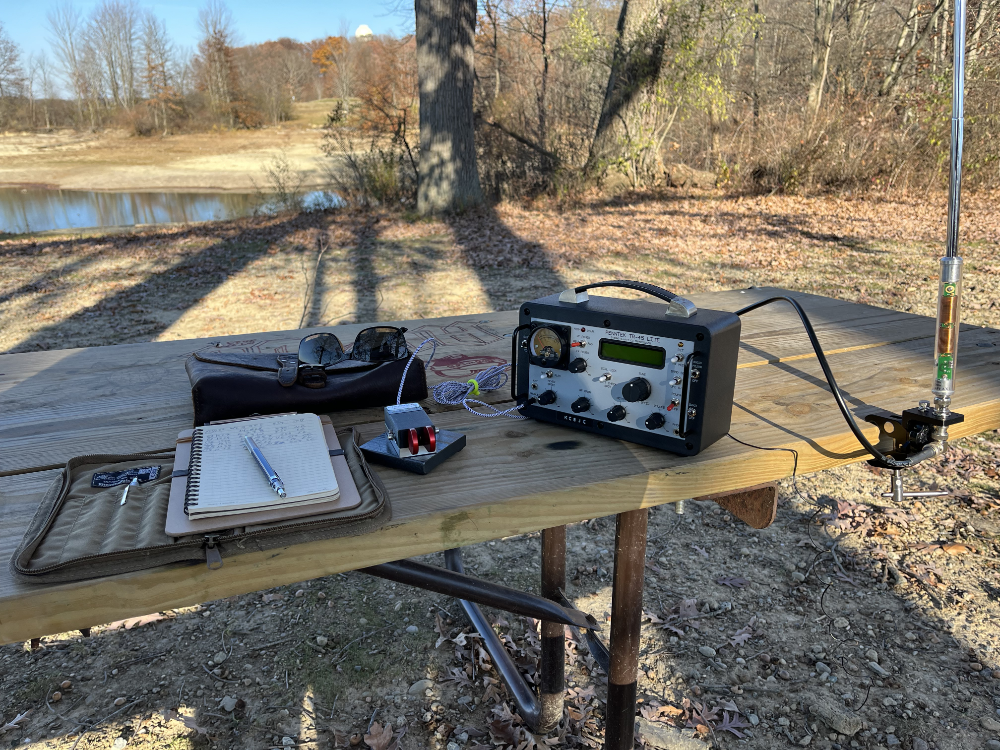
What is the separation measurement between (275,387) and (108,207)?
22.7 m

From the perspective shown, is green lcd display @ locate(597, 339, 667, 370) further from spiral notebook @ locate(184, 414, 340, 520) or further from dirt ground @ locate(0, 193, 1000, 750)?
dirt ground @ locate(0, 193, 1000, 750)

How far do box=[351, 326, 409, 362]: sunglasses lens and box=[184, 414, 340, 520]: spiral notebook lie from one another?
0.34 meters

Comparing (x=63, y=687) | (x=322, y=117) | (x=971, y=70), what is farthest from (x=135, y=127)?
(x=63, y=687)

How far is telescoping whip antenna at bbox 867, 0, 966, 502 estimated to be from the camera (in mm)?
1261

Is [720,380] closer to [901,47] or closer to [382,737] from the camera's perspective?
[382,737]

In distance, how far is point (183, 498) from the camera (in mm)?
1145

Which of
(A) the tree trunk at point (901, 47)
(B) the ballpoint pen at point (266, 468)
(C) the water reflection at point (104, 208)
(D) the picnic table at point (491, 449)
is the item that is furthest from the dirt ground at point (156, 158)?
(B) the ballpoint pen at point (266, 468)

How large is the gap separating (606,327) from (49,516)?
3.31 ft

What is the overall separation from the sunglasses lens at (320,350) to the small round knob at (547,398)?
1.83ft

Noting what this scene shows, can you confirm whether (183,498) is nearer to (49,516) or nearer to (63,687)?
(49,516)

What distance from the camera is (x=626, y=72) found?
13.1 metres

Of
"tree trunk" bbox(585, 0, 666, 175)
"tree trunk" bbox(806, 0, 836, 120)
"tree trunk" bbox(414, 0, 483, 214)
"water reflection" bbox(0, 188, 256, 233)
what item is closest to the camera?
"tree trunk" bbox(414, 0, 483, 214)

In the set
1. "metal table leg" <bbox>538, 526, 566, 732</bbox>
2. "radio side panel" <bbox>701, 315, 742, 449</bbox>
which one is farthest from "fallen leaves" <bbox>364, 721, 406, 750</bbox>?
"radio side panel" <bbox>701, 315, 742, 449</bbox>

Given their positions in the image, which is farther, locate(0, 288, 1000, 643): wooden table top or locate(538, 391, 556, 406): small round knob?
locate(538, 391, 556, 406): small round knob
